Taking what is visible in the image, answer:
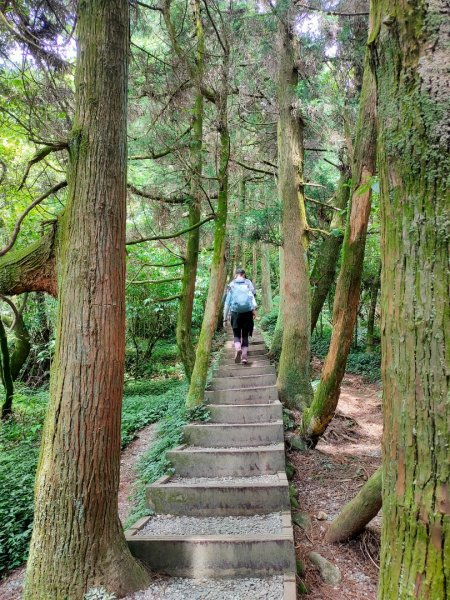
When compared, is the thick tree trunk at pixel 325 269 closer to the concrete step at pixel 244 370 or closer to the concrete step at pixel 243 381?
the concrete step at pixel 244 370

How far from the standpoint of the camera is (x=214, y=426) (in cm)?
628

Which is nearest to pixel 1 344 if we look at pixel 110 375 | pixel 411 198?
pixel 110 375

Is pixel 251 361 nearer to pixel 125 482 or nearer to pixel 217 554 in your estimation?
pixel 125 482

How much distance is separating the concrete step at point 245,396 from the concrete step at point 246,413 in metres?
0.62

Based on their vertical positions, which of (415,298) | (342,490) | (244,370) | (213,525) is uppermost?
(415,298)

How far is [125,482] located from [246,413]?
83.8 inches

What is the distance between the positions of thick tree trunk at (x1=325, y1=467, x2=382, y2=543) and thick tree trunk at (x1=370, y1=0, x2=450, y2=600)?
95.1 inches

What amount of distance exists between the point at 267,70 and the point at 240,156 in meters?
2.41

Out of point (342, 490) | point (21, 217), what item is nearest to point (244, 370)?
point (342, 490)

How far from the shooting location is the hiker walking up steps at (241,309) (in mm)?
8930

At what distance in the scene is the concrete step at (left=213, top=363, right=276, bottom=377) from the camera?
8.62m

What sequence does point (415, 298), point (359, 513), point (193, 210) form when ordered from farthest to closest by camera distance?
point (193, 210)
point (359, 513)
point (415, 298)

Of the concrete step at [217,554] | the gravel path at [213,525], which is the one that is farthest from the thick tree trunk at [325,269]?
the concrete step at [217,554]

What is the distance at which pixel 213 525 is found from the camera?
448cm
